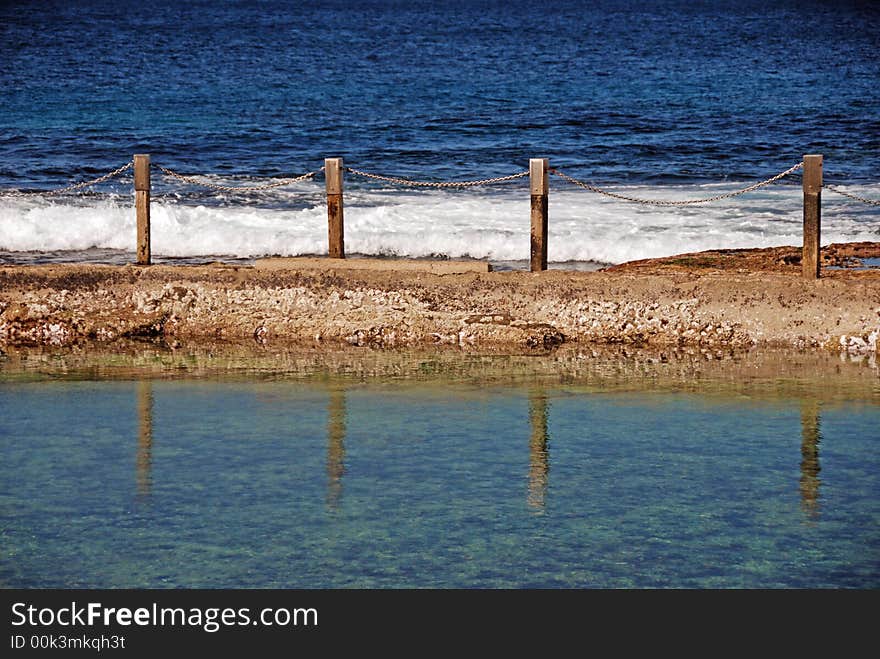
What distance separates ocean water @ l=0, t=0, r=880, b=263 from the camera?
19.5 metres

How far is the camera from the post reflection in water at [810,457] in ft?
23.1

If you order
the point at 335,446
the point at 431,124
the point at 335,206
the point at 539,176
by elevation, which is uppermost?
the point at 431,124

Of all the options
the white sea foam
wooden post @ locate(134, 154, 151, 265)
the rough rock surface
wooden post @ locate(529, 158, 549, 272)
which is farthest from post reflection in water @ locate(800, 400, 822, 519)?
the white sea foam

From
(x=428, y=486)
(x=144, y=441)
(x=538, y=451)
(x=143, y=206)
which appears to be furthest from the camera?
(x=143, y=206)

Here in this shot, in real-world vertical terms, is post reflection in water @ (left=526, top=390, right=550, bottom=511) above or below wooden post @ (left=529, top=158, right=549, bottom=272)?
below

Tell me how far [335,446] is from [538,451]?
1.09 m

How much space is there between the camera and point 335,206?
41.0 ft

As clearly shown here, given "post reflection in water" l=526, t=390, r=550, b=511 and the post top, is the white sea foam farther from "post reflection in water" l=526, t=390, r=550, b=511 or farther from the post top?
"post reflection in water" l=526, t=390, r=550, b=511

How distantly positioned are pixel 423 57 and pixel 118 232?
3475 centimetres

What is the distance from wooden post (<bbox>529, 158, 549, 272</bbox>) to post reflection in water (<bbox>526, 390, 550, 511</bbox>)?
2.62 meters

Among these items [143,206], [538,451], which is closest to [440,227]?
[143,206]

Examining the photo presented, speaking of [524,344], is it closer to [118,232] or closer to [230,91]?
[118,232]

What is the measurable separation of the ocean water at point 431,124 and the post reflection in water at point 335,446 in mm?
9029

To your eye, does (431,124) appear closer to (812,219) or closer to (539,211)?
(539,211)
